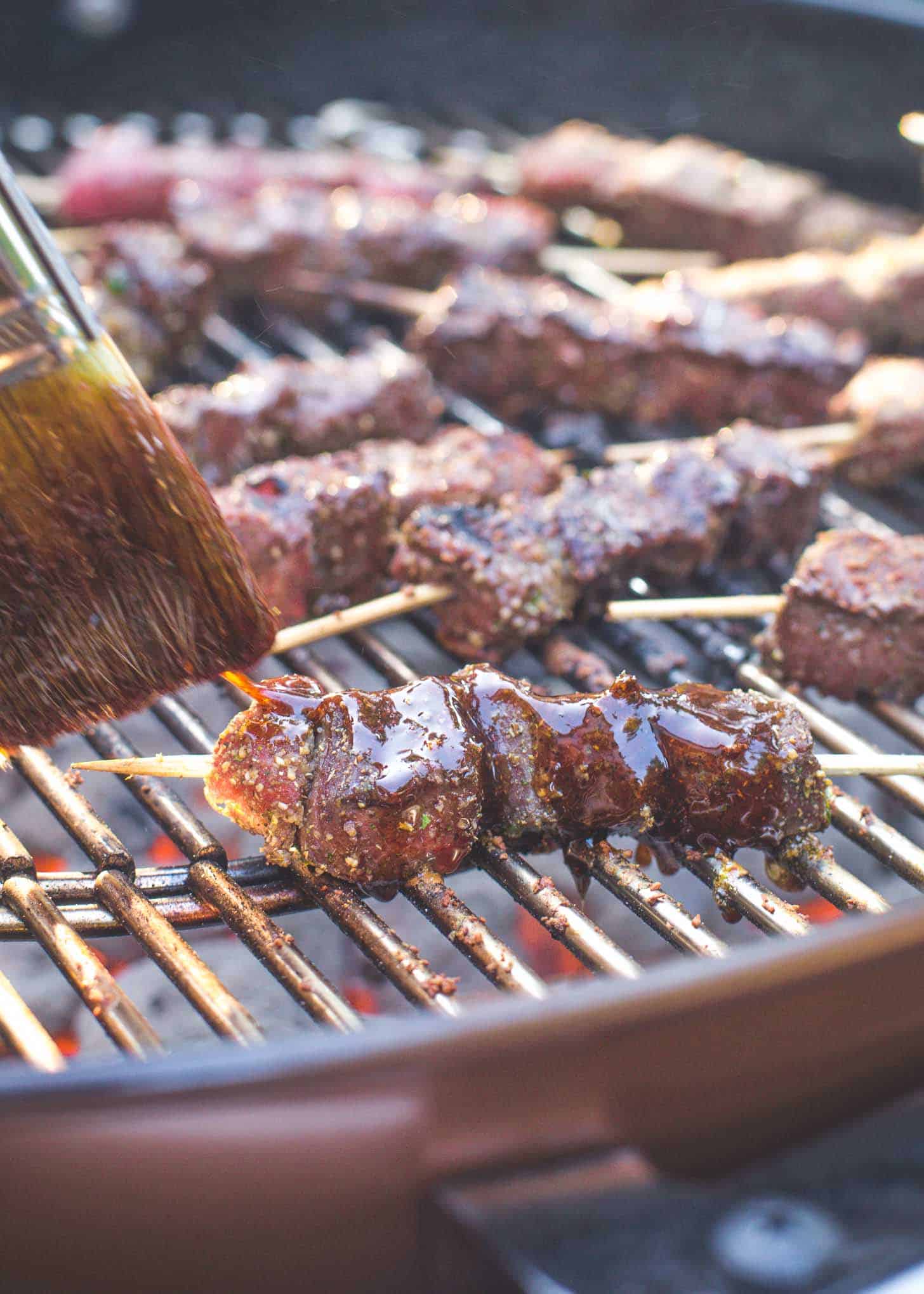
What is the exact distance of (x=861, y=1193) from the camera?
1741mm

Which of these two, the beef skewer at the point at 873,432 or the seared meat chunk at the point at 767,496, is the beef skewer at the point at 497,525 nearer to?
the seared meat chunk at the point at 767,496

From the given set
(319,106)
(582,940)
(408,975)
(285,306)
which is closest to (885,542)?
(582,940)

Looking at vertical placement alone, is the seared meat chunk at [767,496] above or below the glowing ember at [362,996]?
above

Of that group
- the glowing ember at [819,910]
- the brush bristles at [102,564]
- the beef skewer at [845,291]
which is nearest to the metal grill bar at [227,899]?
the brush bristles at [102,564]

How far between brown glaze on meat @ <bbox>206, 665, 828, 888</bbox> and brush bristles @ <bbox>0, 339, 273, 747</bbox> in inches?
10.2

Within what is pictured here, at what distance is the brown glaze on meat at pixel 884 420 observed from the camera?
4.24 meters

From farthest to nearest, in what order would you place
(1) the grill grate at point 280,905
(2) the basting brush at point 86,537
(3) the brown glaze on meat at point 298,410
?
(3) the brown glaze on meat at point 298,410, (1) the grill grate at point 280,905, (2) the basting brush at point 86,537

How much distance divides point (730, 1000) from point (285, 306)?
4322mm

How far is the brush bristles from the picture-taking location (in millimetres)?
2039

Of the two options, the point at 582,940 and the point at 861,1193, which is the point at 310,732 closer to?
the point at 582,940

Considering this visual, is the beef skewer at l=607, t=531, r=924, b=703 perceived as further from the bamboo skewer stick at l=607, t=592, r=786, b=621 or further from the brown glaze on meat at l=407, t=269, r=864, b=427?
the brown glaze on meat at l=407, t=269, r=864, b=427

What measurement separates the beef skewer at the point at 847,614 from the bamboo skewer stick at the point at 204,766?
0.38 m

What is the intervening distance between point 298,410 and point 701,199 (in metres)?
2.83

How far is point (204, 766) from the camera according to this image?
2.52 meters
